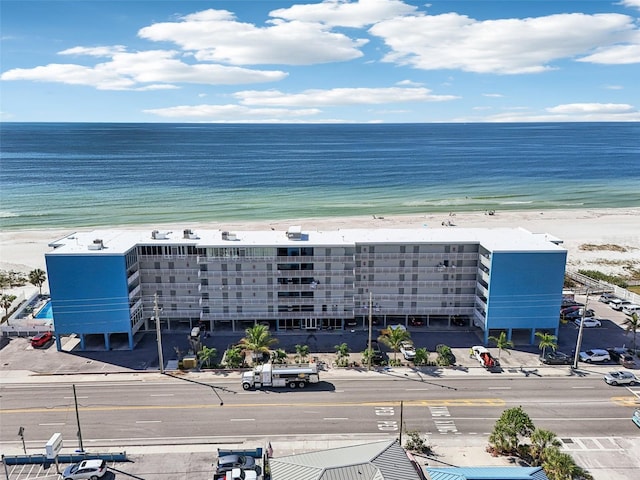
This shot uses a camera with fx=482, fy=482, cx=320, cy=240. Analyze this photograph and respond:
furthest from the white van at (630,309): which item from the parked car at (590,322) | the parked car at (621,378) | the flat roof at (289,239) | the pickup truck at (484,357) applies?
the pickup truck at (484,357)

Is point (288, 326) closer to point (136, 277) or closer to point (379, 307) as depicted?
point (379, 307)

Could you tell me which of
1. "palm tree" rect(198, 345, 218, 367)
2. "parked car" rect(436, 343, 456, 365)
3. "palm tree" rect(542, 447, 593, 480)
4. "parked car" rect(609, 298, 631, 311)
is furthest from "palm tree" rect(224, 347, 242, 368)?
"parked car" rect(609, 298, 631, 311)

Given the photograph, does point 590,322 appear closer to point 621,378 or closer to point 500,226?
point 621,378

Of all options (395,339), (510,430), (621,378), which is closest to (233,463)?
(510,430)

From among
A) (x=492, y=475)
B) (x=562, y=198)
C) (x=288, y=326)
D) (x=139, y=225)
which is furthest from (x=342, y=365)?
(x=562, y=198)

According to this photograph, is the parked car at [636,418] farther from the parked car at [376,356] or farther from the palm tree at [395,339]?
the parked car at [376,356]

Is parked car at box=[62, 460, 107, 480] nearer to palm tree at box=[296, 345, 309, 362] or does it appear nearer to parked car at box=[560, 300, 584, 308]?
palm tree at box=[296, 345, 309, 362]
